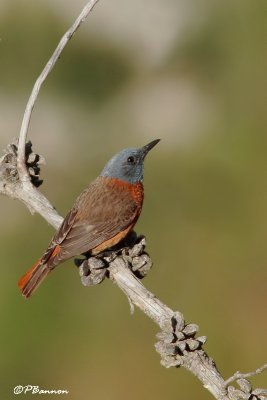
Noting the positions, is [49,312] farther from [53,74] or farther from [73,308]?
[53,74]

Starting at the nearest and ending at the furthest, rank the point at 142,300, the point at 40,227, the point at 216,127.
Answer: the point at 142,300
the point at 40,227
the point at 216,127

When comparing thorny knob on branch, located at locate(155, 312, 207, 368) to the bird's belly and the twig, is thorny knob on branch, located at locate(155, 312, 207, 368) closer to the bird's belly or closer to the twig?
the twig

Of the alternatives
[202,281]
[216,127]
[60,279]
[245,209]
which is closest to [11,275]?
[60,279]

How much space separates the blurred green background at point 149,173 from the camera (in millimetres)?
7074

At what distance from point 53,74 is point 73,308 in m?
3.10

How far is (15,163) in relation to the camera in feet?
17.6

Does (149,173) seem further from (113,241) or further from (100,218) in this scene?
(113,241)

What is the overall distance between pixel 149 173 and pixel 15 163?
3.65 metres

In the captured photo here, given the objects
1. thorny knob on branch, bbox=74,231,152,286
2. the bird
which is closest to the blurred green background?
the bird

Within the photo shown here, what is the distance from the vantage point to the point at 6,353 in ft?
23.6

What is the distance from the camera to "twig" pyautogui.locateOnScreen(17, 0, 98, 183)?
4.84 metres

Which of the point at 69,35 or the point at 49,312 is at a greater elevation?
the point at 69,35

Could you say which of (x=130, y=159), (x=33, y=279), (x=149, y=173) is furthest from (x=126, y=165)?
(x=149, y=173)
